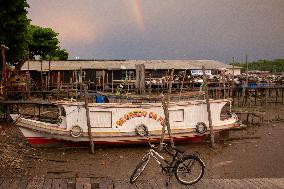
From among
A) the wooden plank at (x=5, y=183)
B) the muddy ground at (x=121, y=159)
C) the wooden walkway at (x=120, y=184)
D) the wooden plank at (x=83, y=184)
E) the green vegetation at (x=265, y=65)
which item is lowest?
the muddy ground at (x=121, y=159)

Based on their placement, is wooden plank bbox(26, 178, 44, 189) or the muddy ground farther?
the muddy ground

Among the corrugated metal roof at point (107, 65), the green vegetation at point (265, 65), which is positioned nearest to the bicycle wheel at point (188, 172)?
the corrugated metal roof at point (107, 65)

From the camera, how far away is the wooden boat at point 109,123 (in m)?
19.6

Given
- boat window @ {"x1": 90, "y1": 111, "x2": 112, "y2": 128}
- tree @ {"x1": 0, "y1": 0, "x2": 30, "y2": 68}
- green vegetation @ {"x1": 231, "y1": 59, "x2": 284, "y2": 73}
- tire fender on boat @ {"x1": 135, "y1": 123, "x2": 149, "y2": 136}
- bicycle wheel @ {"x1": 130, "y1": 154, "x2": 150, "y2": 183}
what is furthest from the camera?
green vegetation @ {"x1": 231, "y1": 59, "x2": 284, "y2": 73}

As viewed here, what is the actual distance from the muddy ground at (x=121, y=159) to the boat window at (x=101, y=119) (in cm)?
147

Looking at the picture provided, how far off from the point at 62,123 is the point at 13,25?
13370 millimetres

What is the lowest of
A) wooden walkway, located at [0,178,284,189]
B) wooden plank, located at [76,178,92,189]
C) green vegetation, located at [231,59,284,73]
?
wooden walkway, located at [0,178,284,189]

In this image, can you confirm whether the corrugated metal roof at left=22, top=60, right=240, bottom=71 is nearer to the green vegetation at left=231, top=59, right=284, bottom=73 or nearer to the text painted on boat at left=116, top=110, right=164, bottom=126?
the text painted on boat at left=116, top=110, right=164, bottom=126

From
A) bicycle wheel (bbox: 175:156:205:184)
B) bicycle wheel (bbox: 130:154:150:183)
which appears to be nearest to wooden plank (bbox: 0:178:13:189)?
bicycle wheel (bbox: 130:154:150:183)

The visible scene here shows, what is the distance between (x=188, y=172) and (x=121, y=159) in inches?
307

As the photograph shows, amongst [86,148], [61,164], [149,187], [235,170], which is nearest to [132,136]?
[86,148]

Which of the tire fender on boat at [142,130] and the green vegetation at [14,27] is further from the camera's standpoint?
the green vegetation at [14,27]

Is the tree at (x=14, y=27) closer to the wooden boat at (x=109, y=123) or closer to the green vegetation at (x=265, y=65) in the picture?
the wooden boat at (x=109, y=123)

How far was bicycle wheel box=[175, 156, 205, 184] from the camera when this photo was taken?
1130cm
